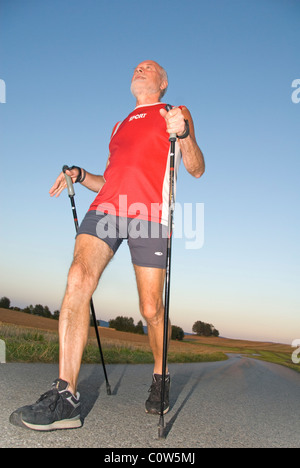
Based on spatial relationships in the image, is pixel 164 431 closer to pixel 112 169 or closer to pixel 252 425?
pixel 252 425

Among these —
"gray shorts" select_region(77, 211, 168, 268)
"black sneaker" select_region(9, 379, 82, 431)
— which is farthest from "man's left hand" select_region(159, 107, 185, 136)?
"black sneaker" select_region(9, 379, 82, 431)

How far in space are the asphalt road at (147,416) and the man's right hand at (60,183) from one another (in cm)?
184

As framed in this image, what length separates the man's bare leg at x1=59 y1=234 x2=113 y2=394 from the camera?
8.15 ft

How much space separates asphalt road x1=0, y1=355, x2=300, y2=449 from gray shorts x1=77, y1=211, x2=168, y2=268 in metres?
1.20

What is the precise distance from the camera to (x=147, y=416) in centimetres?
274

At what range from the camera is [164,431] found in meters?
2.29

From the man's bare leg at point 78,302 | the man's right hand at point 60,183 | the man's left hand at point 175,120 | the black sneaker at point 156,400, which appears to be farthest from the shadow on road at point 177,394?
the man's right hand at point 60,183

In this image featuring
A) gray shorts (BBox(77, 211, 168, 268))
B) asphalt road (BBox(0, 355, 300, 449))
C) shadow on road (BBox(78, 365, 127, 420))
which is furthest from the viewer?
gray shorts (BBox(77, 211, 168, 268))

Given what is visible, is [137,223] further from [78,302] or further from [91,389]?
[91,389]

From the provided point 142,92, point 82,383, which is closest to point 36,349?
point 82,383

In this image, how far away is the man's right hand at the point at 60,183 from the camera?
358cm

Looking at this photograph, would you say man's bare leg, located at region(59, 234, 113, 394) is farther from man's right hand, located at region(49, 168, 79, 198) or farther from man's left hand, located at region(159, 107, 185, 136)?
man's left hand, located at region(159, 107, 185, 136)

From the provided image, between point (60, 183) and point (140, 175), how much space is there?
96 cm

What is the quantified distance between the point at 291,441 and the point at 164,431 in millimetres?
917
